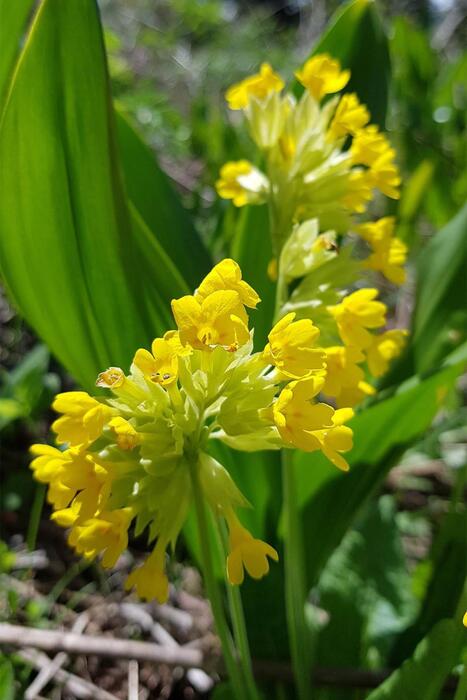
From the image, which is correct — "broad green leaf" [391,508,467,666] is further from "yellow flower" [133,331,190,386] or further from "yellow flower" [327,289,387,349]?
"yellow flower" [133,331,190,386]

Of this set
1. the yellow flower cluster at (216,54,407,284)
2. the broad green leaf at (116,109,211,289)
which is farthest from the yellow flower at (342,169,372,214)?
the broad green leaf at (116,109,211,289)

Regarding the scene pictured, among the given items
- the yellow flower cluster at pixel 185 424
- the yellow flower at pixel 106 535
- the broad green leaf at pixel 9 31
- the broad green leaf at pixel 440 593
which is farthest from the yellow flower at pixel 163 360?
the broad green leaf at pixel 440 593

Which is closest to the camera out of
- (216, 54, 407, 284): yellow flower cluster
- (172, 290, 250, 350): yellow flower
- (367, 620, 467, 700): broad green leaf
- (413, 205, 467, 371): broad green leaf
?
(172, 290, 250, 350): yellow flower

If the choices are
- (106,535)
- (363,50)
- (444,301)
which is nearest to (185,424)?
(106,535)

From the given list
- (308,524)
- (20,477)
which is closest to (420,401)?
(308,524)

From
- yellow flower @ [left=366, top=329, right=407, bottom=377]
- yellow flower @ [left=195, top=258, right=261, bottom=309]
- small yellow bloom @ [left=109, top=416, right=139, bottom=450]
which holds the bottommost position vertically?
yellow flower @ [left=366, top=329, right=407, bottom=377]

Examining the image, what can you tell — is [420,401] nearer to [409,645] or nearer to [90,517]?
[409,645]

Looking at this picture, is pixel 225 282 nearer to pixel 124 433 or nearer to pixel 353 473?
pixel 124 433
